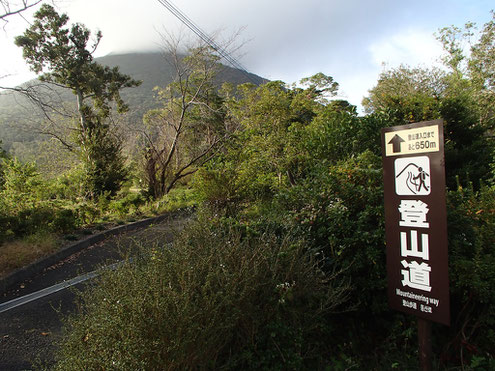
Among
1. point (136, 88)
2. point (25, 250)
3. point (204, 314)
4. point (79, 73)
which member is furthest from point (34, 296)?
point (136, 88)

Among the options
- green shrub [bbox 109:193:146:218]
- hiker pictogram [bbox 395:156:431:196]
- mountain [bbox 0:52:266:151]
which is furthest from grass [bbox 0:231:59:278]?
mountain [bbox 0:52:266:151]

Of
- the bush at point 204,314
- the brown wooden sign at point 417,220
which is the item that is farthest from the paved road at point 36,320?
the brown wooden sign at point 417,220

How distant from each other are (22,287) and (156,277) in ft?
13.5

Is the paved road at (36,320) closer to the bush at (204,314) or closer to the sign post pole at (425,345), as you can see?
the bush at (204,314)

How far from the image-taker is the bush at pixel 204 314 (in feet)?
6.13

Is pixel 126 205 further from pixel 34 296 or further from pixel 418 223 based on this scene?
pixel 418 223

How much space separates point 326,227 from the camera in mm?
3686

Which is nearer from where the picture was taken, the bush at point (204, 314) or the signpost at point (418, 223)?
the bush at point (204, 314)

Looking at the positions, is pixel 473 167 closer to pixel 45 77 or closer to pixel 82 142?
pixel 82 142

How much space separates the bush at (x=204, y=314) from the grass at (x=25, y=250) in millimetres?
3807

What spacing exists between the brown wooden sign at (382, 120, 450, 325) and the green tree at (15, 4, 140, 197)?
1239 cm

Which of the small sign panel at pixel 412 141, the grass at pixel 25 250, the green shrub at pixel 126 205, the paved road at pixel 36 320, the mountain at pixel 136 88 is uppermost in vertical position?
the mountain at pixel 136 88

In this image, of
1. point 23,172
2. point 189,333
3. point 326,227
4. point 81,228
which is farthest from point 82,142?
point 189,333

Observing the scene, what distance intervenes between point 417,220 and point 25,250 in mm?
6438
